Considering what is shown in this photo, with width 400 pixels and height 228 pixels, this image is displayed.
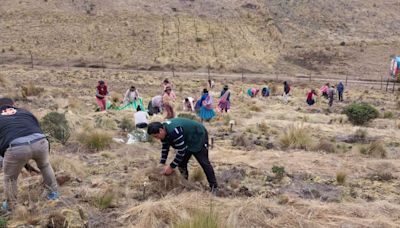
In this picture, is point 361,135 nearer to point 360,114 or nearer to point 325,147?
point 325,147

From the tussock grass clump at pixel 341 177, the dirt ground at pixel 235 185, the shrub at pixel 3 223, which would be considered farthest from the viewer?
the tussock grass clump at pixel 341 177

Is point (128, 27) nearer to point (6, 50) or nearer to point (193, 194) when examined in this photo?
point (6, 50)

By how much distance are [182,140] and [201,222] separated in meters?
1.64

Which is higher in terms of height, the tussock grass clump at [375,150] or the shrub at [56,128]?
the shrub at [56,128]

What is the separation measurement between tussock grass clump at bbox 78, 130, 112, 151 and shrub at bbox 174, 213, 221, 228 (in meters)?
5.30

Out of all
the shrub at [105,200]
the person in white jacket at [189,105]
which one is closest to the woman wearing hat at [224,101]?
the person in white jacket at [189,105]

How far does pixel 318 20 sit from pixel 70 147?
48.3 metres

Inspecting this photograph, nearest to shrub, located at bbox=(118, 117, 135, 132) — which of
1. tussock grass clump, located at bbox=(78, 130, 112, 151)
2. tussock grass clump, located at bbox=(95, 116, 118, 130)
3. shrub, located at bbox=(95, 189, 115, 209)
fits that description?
tussock grass clump, located at bbox=(95, 116, 118, 130)

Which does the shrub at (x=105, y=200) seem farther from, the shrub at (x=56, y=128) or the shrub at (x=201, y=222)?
the shrub at (x=56, y=128)

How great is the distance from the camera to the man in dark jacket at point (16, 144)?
19.0 ft

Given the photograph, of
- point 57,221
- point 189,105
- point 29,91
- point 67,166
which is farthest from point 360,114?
point 57,221

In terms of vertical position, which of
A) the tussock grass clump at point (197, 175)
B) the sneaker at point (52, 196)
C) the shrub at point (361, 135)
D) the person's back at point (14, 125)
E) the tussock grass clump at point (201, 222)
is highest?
the person's back at point (14, 125)

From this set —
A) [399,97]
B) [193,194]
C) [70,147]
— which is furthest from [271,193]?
[399,97]

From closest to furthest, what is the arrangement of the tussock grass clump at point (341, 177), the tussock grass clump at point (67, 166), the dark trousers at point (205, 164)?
the dark trousers at point (205, 164), the tussock grass clump at point (67, 166), the tussock grass clump at point (341, 177)
